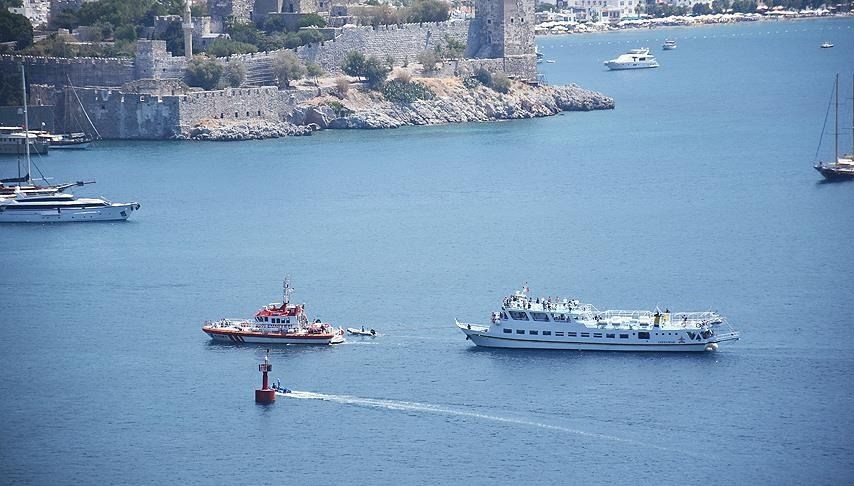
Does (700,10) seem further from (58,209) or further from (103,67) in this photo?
(58,209)

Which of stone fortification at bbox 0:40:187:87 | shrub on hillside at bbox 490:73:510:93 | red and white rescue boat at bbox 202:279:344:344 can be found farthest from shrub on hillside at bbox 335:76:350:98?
red and white rescue boat at bbox 202:279:344:344

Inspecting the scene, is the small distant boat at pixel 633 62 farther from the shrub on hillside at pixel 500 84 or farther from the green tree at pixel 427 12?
the shrub on hillside at pixel 500 84

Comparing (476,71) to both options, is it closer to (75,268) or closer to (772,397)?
(75,268)

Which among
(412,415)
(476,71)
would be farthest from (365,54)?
(412,415)

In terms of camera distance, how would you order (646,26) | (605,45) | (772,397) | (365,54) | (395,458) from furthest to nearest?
(646,26) → (605,45) → (365,54) → (772,397) → (395,458)

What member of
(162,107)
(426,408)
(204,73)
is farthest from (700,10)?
(426,408)

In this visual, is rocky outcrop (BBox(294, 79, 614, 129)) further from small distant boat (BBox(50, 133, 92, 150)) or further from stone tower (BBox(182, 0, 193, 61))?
small distant boat (BBox(50, 133, 92, 150))
